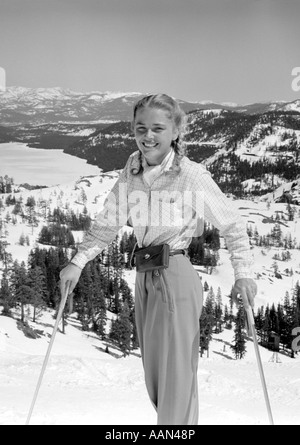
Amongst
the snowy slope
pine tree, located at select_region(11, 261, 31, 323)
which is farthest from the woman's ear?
pine tree, located at select_region(11, 261, 31, 323)

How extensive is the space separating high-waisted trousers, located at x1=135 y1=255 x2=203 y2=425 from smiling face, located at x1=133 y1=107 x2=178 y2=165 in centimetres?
51

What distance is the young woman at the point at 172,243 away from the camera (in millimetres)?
2438

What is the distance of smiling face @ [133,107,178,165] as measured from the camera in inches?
97.5

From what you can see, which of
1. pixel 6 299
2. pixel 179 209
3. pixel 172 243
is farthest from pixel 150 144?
pixel 6 299

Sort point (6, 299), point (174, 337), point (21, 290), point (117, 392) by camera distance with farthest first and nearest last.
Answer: point (21, 290), point (6, 299), point (117, 392), point (174, 337)

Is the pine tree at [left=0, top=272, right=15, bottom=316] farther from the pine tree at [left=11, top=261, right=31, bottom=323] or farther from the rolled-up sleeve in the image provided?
the rolled-up sleeve

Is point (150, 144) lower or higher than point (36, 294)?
higher

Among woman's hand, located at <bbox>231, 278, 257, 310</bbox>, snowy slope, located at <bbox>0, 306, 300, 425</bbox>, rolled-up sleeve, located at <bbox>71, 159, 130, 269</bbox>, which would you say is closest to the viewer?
woman's hand, located at <bbox>231, 278, 257, 310</bbox>

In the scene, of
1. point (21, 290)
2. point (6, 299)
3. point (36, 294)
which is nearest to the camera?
point (6, 299)

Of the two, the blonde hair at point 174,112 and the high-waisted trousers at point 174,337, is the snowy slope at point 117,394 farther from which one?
the blonde hair at point 174,112

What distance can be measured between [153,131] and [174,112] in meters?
0.14

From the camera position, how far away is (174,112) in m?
2.51

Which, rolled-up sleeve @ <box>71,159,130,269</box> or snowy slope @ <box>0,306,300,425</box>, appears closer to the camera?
rolled-up sleeve @ <box>71,159,130,269</box>

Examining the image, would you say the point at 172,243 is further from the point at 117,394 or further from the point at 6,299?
the point at 6,299
